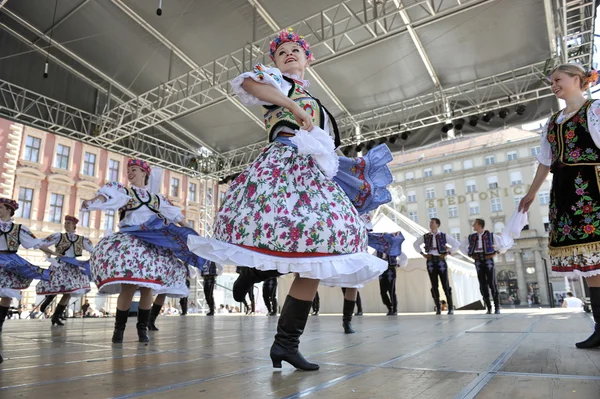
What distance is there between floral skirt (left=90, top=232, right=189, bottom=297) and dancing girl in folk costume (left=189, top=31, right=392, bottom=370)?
1409 mm

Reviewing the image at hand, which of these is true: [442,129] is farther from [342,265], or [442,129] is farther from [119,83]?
[342,265]

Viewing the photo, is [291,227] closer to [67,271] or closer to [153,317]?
[153,317]

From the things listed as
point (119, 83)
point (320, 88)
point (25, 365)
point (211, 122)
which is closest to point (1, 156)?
point (119, 83)

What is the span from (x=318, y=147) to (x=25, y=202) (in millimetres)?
20996

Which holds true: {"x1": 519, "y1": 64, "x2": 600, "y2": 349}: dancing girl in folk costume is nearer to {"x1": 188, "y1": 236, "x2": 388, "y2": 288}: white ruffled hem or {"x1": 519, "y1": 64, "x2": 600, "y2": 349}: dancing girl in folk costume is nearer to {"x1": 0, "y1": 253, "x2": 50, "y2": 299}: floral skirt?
{"x1": 188, "y1": 236, "x2": 388, "y2": 288}: white ruffled hem

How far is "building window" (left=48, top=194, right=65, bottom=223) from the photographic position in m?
19.5

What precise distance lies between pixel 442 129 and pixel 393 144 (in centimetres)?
133

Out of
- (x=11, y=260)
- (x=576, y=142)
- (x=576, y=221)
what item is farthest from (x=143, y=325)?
(x=576, y=142)

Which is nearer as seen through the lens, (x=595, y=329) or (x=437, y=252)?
(x=595, y=329)

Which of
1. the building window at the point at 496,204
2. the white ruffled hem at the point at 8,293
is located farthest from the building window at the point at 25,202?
the building window at the point at 496,204

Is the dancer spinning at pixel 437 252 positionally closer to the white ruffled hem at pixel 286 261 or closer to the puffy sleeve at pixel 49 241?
the puffy sleeve at pixel 49 241

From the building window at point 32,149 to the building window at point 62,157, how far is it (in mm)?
837

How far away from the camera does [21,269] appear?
452 cm

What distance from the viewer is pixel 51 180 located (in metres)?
19.6
